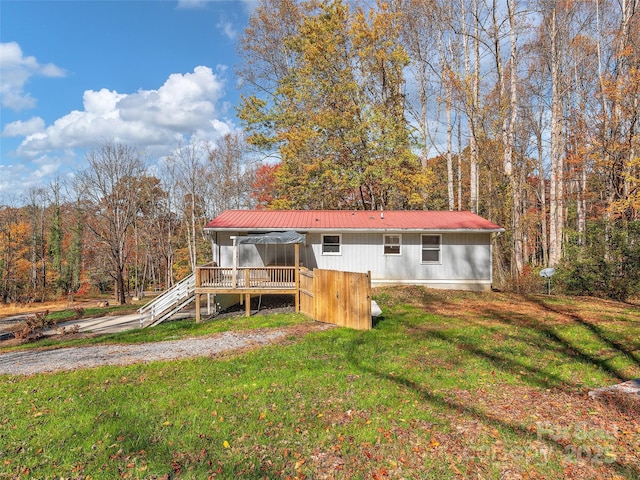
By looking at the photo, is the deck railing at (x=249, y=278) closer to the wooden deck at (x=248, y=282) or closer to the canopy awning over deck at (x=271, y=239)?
the wooden deck at (x=248, y=282)

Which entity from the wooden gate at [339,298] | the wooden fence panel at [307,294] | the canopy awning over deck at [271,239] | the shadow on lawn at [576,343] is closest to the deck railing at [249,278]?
the wooden fence panel at [307,294]

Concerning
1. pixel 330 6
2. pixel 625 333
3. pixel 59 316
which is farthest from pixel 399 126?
pixel 59 316

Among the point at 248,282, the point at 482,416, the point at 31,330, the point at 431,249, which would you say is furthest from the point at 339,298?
the point at 31,330

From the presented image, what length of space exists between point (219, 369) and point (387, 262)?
10.2 metres

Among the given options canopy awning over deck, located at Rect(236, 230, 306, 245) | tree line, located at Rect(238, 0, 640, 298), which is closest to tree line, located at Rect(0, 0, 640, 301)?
tree line, located at Rect(238, 0, 640, 298)

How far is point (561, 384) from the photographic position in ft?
18.2

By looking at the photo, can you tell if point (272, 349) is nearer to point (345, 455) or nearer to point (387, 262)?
point (345, 455)

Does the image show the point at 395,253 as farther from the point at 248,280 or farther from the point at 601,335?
the point at 601,335

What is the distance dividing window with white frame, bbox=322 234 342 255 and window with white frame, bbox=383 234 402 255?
2.01 metres

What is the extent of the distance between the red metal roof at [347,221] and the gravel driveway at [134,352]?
585cm

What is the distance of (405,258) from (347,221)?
3002 mm

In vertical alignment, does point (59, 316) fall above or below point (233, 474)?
below

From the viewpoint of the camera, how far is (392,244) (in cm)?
1536

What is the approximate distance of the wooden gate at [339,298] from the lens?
8977mm
